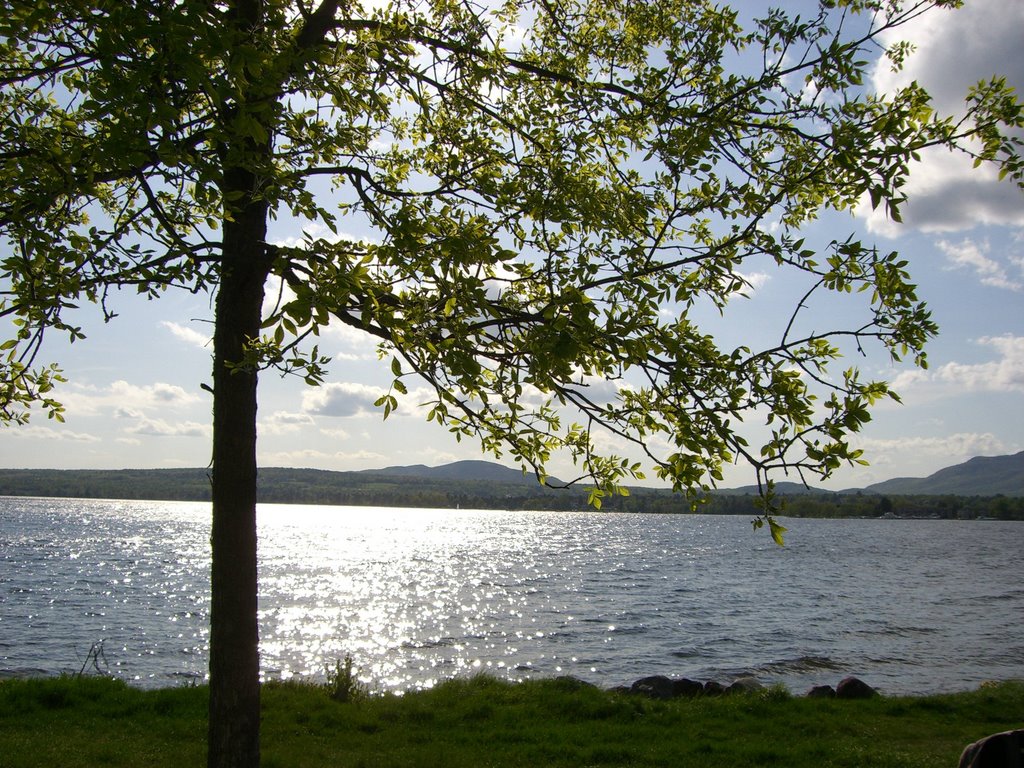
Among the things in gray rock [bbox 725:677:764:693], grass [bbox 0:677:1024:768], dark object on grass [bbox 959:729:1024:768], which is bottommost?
gray rock [bbox 725:677:764:693]

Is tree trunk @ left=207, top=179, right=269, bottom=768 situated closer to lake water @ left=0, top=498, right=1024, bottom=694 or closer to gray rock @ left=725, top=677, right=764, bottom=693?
gray rock @ left=725, top=677, right=764, bottom=693

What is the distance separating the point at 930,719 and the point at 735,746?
21.6ft

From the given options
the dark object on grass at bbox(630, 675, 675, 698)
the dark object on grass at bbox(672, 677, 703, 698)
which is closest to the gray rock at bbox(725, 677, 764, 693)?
the dark object on grass at bbox(672, 677, 703, 698)

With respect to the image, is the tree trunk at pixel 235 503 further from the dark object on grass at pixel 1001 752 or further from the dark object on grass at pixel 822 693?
the dark object on grass at pixel 822 693

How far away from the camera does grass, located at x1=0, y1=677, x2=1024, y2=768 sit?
12547 mm

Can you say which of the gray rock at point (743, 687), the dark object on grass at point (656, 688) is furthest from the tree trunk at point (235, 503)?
the gray rock at point (743, 687)

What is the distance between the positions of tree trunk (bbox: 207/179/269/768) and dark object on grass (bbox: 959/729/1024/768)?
6072 millimetres

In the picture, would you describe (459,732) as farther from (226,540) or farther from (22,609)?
(22,609)

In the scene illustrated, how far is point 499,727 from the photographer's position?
1527 centimetres

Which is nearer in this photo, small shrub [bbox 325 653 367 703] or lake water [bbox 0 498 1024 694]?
small shrub [bbox 325 653 367 703]

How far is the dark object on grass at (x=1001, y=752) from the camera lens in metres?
4.66

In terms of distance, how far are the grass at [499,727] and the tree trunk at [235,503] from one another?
15.9 ft

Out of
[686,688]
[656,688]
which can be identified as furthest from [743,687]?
[656,688]

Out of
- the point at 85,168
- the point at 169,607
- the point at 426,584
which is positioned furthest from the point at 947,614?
the point at 85,168
